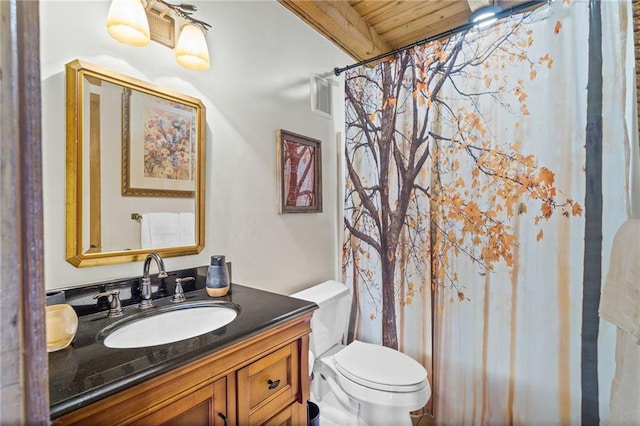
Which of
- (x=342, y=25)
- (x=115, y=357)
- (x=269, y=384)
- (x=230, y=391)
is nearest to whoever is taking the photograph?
(x=115, y=357)

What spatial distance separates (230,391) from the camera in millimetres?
821

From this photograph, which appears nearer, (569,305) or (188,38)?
(188,38)

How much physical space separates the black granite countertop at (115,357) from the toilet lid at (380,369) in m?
0.64

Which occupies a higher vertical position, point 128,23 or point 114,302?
point 128,23

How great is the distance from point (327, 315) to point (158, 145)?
1195 mm

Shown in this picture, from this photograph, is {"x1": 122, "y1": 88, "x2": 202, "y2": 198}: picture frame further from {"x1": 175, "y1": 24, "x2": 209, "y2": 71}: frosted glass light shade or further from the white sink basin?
the white sink basin

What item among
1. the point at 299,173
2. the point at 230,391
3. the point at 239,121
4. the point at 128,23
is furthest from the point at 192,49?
the point at 230,391

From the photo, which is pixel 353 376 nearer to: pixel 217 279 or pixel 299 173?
pixel 217 279

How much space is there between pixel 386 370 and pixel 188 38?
1.74 meters

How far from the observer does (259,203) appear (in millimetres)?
1610

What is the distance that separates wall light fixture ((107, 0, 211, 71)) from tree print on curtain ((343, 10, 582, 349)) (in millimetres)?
1043

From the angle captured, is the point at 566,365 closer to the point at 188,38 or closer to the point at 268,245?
the point at 268,245

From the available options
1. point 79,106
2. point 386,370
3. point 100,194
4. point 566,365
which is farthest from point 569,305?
point 79,106

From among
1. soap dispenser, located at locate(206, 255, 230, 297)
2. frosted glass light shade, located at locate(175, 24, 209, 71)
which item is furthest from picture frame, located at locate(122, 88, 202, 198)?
soap dispenser, located at locate(206, 255, 230, 297)
